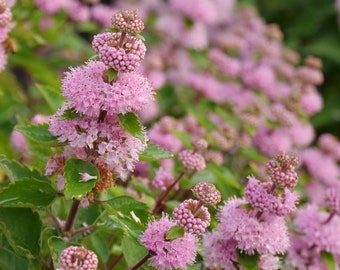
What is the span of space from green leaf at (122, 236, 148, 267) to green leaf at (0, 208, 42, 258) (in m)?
0.27

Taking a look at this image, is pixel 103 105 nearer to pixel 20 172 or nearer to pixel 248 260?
pixel 20 172

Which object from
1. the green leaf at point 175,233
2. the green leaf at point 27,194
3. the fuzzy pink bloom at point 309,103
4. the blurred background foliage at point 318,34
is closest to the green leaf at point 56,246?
the green leaf at point 27,194

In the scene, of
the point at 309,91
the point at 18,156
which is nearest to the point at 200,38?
the point at 309,91

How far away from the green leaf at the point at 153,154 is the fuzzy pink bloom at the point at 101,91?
17 cm

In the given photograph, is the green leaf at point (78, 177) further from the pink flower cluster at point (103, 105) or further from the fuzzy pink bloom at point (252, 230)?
the fuzzy pink bloom at point (252, 230)

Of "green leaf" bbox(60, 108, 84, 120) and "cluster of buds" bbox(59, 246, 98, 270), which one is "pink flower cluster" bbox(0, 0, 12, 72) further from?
"cluster of buds" bbox(59, 246, 98, 270)

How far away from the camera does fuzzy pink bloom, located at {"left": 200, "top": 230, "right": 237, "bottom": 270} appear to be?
1947 millimetres

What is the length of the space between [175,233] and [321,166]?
2.19 metres

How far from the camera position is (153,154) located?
1.80 metres

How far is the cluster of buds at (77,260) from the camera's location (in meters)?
1.42

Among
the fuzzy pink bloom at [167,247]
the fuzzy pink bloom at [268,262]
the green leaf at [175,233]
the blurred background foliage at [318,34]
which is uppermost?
the blurred background foliage at [318,34]

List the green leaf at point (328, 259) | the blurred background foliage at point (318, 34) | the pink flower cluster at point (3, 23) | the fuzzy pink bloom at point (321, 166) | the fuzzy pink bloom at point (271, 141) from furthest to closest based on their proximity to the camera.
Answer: the blurred background foliage at point (318, 34) → the fuzzy pink bloom at point (321, 166) → the fuzzy pink bloom at point (271, 141) → the green leaf at point (328, 259) → the pink flower cluster at point (3, 23)

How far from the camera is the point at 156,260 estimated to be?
1.64 metres

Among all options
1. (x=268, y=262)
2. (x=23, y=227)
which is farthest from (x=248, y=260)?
(x=23, y=227)
